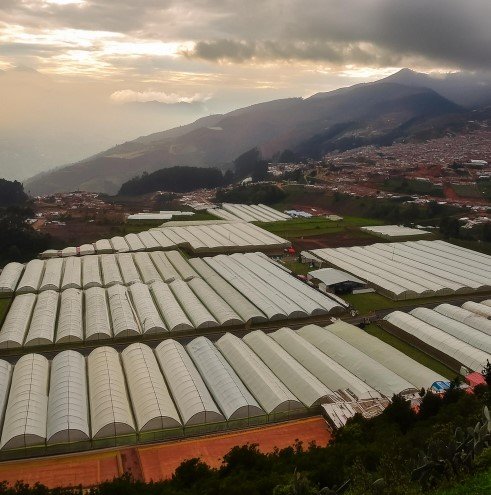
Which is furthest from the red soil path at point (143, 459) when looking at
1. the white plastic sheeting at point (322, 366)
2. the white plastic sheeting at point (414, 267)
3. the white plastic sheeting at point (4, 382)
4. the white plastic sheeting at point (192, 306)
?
the white plastic sheeting at point (414, 267)

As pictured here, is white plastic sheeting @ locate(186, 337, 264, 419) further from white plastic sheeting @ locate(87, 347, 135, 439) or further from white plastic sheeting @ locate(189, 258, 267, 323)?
white plastic sheeting @ locate(189, 258, 267, 323)

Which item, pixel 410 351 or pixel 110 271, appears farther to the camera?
pixel 110 271

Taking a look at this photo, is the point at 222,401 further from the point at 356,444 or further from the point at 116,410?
the point at 356,444

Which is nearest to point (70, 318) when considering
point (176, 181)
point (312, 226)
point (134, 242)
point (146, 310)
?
point (146, 310)

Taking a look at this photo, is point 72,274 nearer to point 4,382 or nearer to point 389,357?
point 4,382

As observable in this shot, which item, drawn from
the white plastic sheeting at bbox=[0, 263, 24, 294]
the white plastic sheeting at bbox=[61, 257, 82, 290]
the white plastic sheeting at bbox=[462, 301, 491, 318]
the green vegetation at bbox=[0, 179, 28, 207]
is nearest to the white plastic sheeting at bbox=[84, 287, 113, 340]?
the white plastic sheeting at bbox=[61, 257, 82, 290]
